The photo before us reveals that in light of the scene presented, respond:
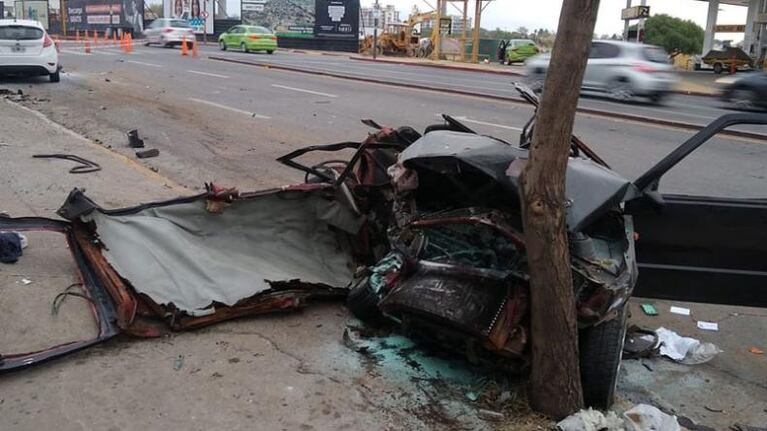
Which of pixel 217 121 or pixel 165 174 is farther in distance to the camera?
pixel 217 121

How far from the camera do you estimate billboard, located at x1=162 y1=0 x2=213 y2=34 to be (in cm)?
5522

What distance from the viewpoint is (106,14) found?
189ft

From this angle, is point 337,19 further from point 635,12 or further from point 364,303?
point 364,303

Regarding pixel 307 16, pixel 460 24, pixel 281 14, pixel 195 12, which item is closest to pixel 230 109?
→ pixel 307 16

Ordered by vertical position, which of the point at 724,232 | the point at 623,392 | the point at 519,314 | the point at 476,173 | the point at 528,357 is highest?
the point at 476,173

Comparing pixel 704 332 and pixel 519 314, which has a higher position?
pixel 519 314

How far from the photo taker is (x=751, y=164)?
1001 centimetres

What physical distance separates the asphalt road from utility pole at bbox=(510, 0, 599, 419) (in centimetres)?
518

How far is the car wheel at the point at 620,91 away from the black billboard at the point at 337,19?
36579 mm

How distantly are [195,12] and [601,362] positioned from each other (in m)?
57.8

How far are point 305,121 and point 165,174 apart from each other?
4812 mm

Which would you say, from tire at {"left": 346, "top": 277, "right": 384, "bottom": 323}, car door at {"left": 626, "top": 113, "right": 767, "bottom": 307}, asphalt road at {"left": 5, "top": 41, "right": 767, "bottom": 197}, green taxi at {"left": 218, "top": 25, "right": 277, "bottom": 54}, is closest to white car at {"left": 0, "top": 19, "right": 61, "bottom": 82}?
asphalt road at {"left": 5, "top": 41, "right": 767, "bottom": 197}

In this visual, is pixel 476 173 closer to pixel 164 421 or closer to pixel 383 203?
pixel 383 203

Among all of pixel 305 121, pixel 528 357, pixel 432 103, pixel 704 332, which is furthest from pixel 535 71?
pixel 528 357
